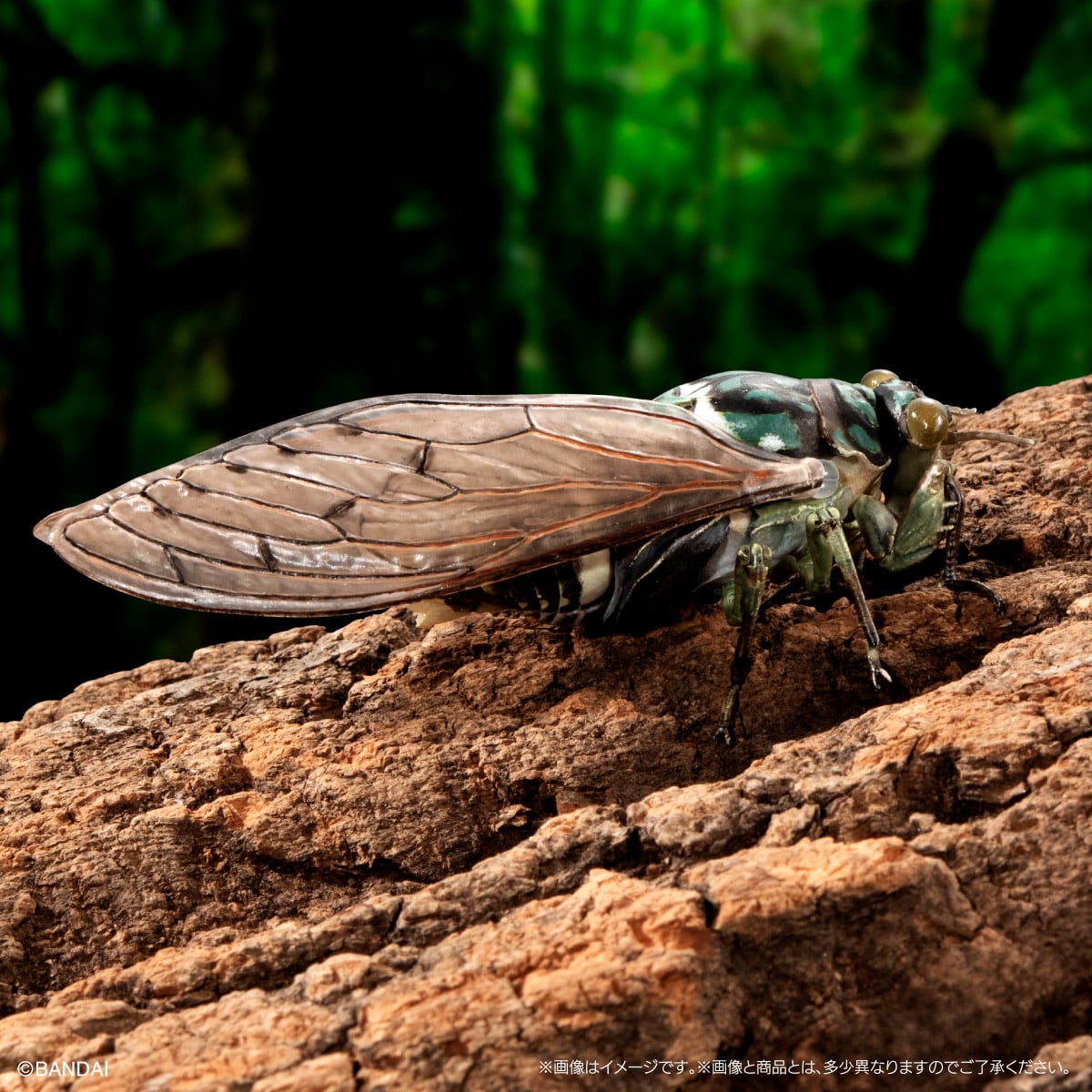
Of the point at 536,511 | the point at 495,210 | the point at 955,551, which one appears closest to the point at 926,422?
the point at 955,551

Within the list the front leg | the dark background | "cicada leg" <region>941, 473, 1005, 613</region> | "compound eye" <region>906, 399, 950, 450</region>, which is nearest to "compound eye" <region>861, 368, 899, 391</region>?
"compound eye" <region>906, 399, 950, 450</region>

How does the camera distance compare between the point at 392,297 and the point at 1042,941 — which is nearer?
the point at 1042,941

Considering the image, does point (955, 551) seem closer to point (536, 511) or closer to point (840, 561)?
point (840, 561)

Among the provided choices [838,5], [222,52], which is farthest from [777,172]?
[222,52]

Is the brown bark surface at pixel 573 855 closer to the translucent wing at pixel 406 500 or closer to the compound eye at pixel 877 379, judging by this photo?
the translucent wing at pixel 406 500

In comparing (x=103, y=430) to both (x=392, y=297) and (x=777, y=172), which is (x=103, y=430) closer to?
(x=392, y=297)

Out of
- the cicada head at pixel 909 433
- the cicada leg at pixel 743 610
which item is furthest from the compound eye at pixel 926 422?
the cicada leg at pixel 743 610

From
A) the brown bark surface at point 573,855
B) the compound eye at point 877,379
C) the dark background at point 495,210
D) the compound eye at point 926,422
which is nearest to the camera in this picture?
the brown bark surface at point 573,855
